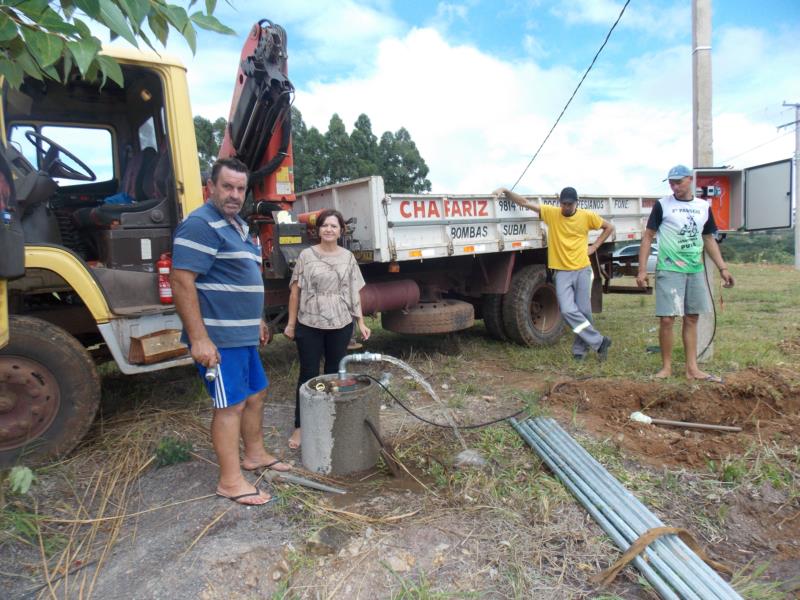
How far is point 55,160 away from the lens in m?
3.91

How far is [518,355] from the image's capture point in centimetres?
605

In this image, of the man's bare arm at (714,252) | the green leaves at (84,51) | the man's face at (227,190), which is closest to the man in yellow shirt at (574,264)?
the man's bare arm at (714,252)

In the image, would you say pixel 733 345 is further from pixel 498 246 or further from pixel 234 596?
pixel 234 596

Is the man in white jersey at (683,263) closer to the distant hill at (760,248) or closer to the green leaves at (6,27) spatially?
the green leaves at (6,27)

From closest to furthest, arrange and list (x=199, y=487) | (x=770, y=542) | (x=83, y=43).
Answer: (x=83, y=43) < (x=770, y=542) < (x=199, y=487)

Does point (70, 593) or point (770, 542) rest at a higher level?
point (70, 593)

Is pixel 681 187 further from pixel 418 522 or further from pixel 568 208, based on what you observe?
pixel 418 522

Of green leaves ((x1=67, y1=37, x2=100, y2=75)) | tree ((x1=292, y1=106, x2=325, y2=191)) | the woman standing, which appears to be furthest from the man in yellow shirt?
tree ((x1=292, y1=106, x2=325, y2=191))

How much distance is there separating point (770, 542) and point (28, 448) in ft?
13.3

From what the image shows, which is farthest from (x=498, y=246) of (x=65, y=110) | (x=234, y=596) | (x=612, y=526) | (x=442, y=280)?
(x=234, y=596)

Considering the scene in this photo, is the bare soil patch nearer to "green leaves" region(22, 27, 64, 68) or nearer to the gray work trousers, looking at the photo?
the gray work trousers

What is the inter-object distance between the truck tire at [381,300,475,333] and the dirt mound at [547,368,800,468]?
4.69 feet

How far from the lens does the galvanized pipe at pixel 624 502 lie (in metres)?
2.09

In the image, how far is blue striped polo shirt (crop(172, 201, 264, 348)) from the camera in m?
2.51
